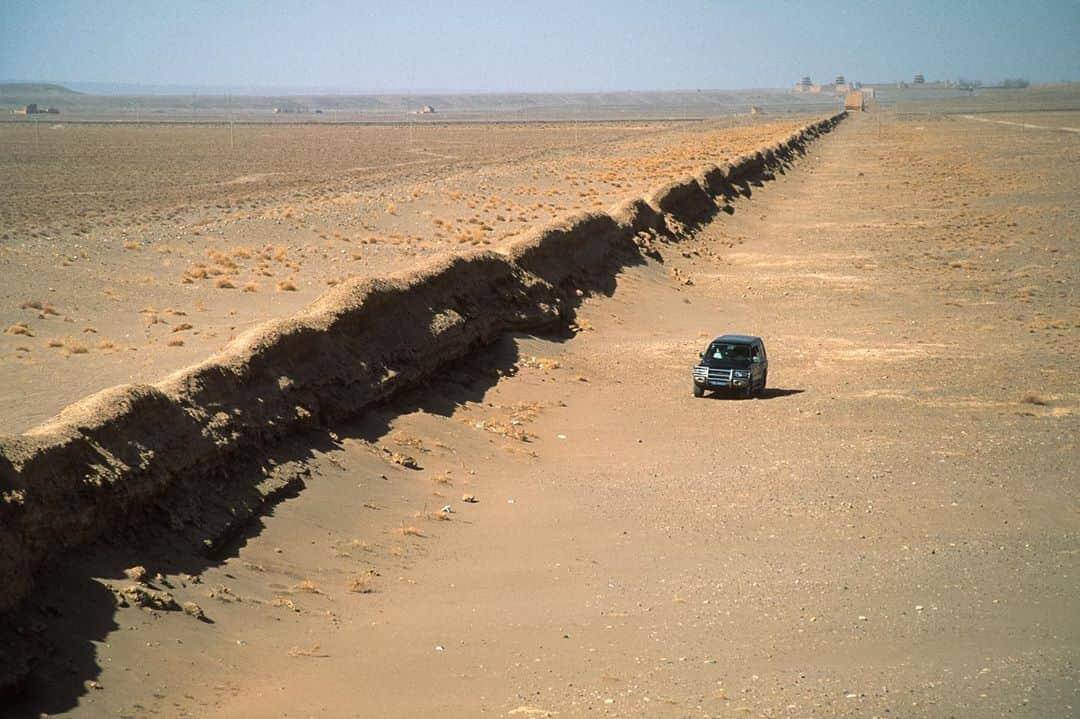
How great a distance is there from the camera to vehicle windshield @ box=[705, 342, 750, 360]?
25.3m

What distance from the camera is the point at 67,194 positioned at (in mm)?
65438

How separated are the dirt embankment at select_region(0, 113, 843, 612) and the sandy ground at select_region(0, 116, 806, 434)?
3.66 meters

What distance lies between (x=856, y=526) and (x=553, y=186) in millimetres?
54164

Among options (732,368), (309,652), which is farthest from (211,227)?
(309,652)

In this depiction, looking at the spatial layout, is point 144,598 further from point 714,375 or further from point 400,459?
point 714,375

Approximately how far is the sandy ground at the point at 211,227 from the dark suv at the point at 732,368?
31.1 ft

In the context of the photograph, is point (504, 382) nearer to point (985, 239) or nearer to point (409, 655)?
point (409, 655)

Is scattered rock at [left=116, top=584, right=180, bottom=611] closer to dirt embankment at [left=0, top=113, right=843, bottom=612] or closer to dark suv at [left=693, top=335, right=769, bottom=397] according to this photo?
dirt embankment at [left=0, top=113, right=843, bottom=612]

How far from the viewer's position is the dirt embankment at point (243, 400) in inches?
489

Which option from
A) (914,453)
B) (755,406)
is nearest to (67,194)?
(755,406)

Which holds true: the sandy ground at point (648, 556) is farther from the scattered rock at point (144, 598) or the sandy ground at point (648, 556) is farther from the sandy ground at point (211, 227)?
the sandy ground at point (211, 227)

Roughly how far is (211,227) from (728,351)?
92.1 feet

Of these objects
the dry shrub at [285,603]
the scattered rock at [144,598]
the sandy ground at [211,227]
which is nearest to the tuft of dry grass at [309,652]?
the dry shrub at [285,603]

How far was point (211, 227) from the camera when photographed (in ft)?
158
